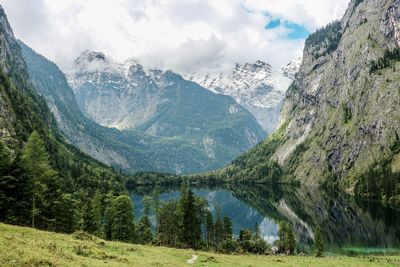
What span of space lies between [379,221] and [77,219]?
11729 cm

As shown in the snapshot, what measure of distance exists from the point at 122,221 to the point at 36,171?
29.5 m

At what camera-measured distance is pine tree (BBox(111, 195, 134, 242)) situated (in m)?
98.8

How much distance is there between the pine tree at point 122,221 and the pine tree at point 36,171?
19522 millimetres

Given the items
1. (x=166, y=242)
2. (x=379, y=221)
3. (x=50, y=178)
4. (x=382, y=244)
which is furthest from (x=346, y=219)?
(x=50, y=178)

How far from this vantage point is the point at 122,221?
10025 centimetres

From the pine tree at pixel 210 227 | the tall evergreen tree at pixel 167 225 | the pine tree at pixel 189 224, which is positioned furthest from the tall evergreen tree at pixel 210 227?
the pine tree at pixel 189 224

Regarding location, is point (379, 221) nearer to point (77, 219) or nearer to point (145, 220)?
point (145, 220)

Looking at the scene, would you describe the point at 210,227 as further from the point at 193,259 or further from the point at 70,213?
the point at 193,259

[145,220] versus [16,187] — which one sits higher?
[16,187]

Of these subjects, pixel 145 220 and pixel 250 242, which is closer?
pixel 250 242

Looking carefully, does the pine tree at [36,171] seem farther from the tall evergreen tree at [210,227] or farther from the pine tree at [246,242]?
the tall evergreen tree at [210,227]

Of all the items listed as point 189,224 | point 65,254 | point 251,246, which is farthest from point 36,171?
point 251,246

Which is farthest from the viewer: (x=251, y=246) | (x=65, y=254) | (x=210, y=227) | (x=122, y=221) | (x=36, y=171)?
(x=210, y=227)

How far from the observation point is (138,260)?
4591 centimetres
